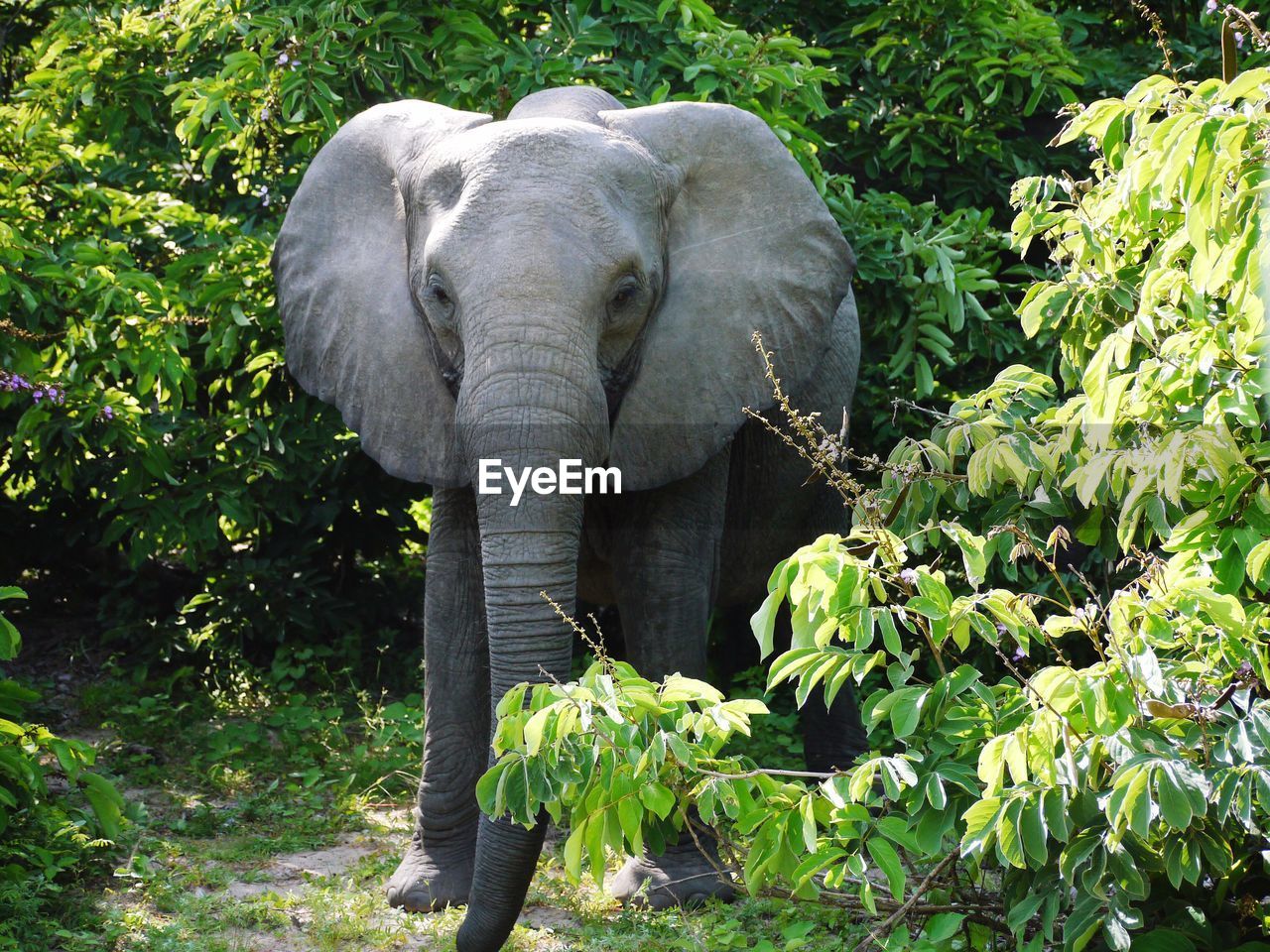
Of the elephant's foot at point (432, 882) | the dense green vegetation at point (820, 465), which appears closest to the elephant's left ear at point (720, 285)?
the dense green vegetation at point (820, 465)

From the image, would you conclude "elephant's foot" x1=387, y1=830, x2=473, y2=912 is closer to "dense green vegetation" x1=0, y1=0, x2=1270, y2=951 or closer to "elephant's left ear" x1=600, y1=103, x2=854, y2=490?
"dense green vegetation" x1=0, y1=0, x2=1270, y2=951

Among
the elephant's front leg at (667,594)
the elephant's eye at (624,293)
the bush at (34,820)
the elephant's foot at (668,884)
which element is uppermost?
the elephant's eye at (624,293)

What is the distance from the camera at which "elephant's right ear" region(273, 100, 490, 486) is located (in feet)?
16.9

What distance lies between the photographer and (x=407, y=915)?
17.6ft

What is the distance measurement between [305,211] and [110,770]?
2620 mm

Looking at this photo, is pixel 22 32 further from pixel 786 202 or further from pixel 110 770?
pixel 786 202

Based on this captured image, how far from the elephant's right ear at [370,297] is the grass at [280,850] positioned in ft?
4.90

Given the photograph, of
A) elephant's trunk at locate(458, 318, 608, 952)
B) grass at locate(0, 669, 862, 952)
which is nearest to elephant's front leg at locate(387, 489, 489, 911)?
grass at locate(0, 669, 862, 952)

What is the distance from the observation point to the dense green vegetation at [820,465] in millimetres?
3555

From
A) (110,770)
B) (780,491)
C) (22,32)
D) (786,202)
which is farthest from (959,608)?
(22,32)

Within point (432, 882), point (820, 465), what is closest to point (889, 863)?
point (820, 465)

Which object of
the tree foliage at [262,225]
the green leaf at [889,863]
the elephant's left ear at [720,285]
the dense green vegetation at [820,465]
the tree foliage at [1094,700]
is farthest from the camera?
the tree foliage at [262,225]

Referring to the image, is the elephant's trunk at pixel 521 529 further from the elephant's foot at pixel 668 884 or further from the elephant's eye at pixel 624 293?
the elephant's foot at pixel 668 884

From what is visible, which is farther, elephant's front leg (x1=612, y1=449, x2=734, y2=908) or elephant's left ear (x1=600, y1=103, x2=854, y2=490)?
elephant's front leg (x1=612, y1=449, x2=734, y2=908)
